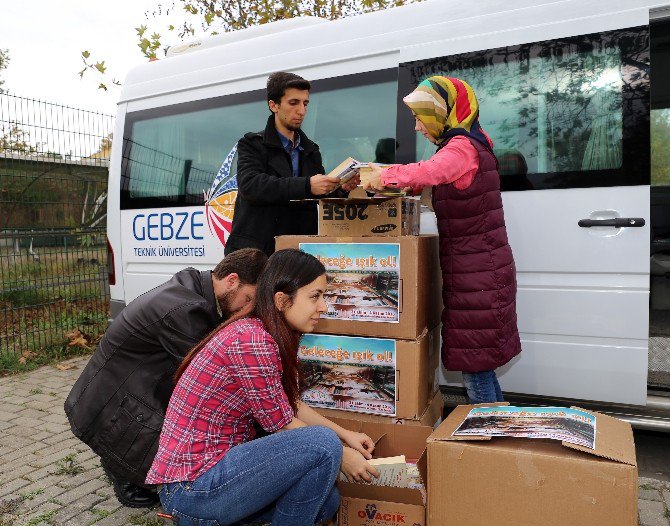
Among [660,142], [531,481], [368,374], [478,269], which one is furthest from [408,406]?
[660,142]

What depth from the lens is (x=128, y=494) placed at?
266 cm

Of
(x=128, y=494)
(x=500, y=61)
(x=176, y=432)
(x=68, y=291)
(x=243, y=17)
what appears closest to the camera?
(x=176, y=432)

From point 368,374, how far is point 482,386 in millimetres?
504

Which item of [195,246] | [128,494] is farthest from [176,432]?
[195,246]

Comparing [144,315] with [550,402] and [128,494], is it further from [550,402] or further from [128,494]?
[550,402]

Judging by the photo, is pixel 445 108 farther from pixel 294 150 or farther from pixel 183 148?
pixel 183 148

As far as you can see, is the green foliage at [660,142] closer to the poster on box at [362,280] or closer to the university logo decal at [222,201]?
the poster on box at [362,280]

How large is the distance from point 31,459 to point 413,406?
221 centimetres

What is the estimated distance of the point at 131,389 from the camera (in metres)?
2.42

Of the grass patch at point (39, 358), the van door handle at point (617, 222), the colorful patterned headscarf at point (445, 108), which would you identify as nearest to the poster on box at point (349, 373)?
the colorful patterned headscarf at point (445, 108)

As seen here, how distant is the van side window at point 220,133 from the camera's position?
3.30 meters

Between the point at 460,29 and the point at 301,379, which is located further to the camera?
the point at 460,29

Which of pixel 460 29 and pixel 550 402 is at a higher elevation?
pixel 460 29

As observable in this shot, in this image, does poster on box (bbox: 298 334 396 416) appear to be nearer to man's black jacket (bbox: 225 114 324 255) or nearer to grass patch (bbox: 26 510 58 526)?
man's black jacket (bbox: 225 114 324 255)
